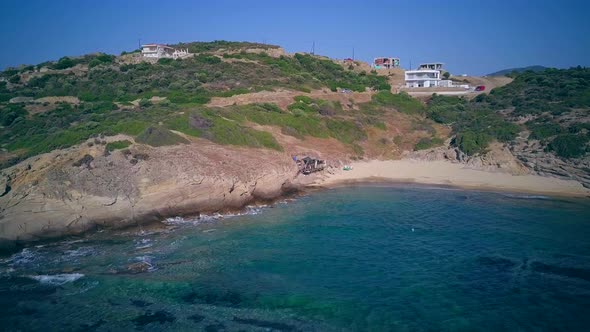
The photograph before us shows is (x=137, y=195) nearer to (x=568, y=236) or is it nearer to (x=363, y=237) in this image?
(x=363, y=237)

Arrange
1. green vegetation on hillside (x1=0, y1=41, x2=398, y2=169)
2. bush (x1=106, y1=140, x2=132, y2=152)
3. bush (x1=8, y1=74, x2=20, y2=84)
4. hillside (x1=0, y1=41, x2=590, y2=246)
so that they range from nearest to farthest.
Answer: hillside (x1=0, y1=41, x2=590, y2=246) < bush (x1=106, y1=140, x2=132, y2=152) < green vegetation on hillside (x1=0, y1=41, x2=398, y2=169) < bush (x1=8, y1=74, x2=20, y2=84)

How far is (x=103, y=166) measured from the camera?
76.1ft

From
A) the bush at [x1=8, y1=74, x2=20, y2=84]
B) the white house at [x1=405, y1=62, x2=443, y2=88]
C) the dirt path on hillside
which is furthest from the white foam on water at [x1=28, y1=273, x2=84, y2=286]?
the white house at [x1=405, y1=62, x2=443, y2=88]

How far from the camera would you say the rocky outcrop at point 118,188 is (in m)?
20.4

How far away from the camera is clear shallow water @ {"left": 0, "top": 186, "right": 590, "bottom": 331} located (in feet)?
43.7

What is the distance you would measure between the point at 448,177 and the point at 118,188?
870 inches

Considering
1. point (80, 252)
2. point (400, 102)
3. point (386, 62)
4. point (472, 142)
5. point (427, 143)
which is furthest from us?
point (386, 62)

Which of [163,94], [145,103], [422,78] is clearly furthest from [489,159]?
[422,78]

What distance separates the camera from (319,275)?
16.3m

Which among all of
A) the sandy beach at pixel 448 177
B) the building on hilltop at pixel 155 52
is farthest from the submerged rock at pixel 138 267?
the building on hilltop at pixel 155 52

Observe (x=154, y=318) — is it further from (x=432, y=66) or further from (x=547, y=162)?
(x=432, y=66)

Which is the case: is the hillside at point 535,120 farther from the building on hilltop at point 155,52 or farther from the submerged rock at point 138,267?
the building on hilltop at point 155,52

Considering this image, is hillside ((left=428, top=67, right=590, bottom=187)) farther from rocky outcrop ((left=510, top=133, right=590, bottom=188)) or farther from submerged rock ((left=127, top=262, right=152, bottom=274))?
submerged rock ((left=127, top=262, right=152, bottom=274))

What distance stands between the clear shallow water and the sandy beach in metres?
4.13
